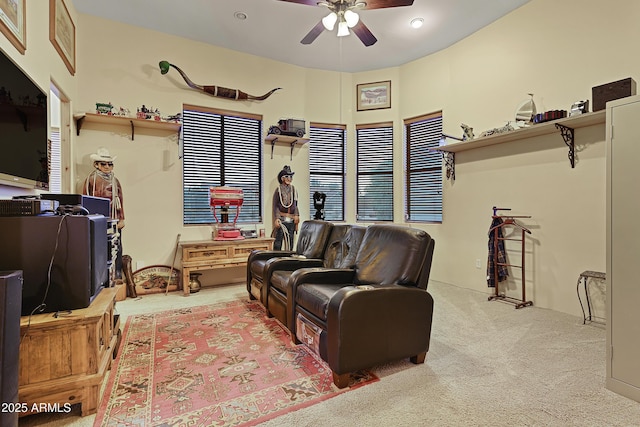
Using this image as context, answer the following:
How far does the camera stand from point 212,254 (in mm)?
4180

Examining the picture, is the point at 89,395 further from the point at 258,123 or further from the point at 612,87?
the point at 612,87

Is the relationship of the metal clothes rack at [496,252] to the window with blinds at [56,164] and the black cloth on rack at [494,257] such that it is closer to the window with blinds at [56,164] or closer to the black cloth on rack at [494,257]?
the black cloth on rack at [494,257]

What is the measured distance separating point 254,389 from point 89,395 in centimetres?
91

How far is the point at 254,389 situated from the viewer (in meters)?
1.93

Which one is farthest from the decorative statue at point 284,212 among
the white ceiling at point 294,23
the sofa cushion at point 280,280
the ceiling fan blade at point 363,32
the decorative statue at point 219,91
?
the ceiling fan blade at point 363,32

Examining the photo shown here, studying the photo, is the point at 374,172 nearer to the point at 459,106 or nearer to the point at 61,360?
→ the point at 459,106

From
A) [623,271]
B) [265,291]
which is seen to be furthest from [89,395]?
[623,271]

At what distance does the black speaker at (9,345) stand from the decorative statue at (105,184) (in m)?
2.54

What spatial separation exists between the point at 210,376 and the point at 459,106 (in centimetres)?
468

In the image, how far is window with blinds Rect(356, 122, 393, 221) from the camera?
5.52 meters

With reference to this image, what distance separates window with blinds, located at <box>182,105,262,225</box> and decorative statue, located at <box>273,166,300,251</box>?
0.34m

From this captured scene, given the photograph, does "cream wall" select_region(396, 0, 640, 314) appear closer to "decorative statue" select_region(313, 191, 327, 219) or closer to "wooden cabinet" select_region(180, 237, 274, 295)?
"decorative statue" select_region(313, 191, 327, 219)

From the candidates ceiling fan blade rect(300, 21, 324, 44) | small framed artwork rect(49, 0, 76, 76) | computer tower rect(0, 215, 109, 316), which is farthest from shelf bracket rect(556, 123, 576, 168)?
small framed artwork rect(49, 0, 76, 76)

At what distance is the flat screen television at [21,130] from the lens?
1756 mm
